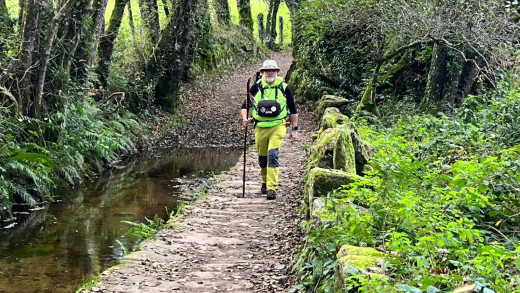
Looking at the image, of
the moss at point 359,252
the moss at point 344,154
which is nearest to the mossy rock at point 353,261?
the moss at point 359,252

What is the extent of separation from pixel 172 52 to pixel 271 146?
1208cm

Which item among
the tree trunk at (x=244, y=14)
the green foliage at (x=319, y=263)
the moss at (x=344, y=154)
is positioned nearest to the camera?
the green foliage at (x=319, y=263)

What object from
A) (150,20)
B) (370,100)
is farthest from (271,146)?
(150,20)

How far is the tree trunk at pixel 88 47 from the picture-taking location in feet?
45.5

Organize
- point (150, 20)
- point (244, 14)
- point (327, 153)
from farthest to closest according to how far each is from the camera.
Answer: point (244, 14), point (150, 20), point (327, 153)

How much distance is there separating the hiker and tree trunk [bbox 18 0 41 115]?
5.25 m

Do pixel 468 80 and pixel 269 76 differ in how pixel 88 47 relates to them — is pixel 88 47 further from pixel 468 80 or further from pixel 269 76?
pixel 468 80

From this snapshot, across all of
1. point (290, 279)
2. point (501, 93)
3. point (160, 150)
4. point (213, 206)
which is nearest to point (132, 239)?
point (213, 206)

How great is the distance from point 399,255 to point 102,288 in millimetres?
3355

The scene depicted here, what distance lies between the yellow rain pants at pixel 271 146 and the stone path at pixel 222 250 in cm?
44

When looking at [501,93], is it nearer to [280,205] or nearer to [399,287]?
[280,205]

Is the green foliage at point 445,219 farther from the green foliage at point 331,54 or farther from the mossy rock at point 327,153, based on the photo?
the green foliage at point 331,54

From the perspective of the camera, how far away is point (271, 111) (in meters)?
8.90

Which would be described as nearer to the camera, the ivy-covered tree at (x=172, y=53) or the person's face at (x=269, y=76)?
the person's face at (x=269, y=76)
